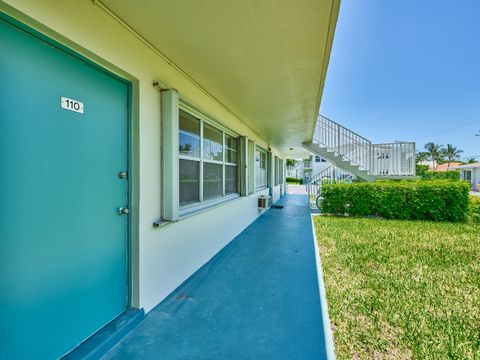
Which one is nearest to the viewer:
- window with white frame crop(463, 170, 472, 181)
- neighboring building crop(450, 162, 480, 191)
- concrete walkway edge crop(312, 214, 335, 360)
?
concrete walkway edge crop(312, 214, 335, 360)

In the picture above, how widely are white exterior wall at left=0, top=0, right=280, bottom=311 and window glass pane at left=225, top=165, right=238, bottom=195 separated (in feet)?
4.10

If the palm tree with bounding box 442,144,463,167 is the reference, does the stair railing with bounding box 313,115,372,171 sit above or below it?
below

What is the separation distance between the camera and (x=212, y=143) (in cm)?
358

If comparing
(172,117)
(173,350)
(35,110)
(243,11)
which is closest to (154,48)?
(172,117)

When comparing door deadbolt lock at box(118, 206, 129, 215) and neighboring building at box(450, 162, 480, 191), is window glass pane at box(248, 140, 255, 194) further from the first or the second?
neighboring building at box(450, 162, 480, 191)

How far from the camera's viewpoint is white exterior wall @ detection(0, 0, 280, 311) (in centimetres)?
132

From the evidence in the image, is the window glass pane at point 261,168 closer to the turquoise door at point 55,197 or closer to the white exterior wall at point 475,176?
the turquoise door at point 55,197

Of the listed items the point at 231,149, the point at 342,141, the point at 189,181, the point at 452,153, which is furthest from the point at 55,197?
the point at 452,153

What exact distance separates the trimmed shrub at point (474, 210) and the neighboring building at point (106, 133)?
6719 millimetres

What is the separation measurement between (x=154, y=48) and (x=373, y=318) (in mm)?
3364

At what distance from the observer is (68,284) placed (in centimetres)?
143

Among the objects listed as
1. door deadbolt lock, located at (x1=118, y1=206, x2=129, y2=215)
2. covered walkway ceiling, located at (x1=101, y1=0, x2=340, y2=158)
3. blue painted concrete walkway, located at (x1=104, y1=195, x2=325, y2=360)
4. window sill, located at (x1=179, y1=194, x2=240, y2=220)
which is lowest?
blue painted concrete walkway, located at (x1=104, y1=195, x2=325, y2=360)

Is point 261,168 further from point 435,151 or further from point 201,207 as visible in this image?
point 435,151

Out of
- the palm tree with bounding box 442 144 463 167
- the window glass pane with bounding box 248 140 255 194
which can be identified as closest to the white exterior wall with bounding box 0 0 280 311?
the window glass pane with bounding box 248 140 255 194
